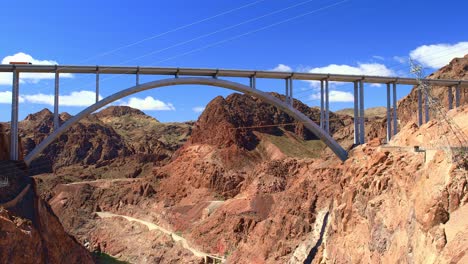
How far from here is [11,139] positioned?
137ft

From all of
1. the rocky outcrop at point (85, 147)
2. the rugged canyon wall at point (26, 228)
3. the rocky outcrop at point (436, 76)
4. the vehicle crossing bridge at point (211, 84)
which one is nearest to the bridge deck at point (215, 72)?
the vehicle crossing bridge at point (211, 84)

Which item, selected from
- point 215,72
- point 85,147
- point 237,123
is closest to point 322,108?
point 215,72

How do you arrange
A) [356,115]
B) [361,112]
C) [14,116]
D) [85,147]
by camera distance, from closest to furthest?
[14,116] < [356,115] < [361,112] < [85,147]

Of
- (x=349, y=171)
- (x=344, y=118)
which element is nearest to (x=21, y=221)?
(x=349, y=171)

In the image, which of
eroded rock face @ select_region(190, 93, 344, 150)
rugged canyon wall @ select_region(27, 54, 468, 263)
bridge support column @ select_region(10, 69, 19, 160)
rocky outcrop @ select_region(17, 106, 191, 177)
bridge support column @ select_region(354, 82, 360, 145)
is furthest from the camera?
rocky outcrop @ select_region(17, 106, 191, 177)

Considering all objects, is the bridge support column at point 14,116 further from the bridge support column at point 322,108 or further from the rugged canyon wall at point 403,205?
the rugged canyon wall at point 403,205

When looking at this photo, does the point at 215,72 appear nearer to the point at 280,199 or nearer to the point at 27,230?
the point at 27,230

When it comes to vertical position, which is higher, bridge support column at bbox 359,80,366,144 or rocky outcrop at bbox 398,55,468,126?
rocky outcrop at bbox 398,55,468,126

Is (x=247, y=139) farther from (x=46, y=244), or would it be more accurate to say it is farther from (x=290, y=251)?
(x=46, y=244)

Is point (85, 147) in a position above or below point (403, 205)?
above

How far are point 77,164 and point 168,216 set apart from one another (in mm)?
56986

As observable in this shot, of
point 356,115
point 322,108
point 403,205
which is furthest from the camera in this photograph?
point 356,115

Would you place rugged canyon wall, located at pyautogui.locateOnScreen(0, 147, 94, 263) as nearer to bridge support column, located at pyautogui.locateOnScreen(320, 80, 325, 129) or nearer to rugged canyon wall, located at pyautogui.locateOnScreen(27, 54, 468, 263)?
rugged canyon wall, located at pyautogui.locateOnScreen(27, 54, 468, 263)

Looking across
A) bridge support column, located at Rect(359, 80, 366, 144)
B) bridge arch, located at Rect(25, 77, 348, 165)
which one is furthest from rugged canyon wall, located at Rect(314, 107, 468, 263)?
bridge arch, located at Rect(25, 77, 348, 165)
